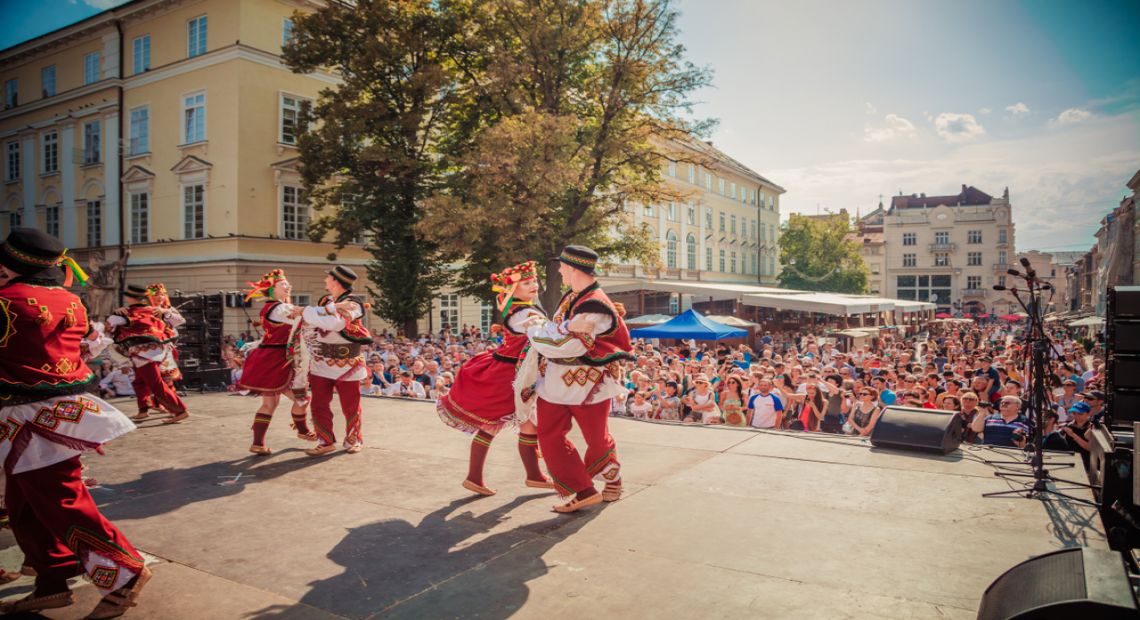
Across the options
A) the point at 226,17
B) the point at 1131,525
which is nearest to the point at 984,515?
the point at 1131,525

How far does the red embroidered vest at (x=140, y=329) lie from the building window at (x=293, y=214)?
18.6 metres

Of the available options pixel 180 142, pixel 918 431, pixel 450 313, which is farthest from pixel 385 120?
pixel 918 431

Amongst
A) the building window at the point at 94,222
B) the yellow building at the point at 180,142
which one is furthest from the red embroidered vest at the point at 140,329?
the building window at the point at 94,222

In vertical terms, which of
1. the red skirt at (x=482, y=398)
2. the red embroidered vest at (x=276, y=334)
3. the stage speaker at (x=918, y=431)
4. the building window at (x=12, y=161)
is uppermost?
the building window at (x=12, y=161)

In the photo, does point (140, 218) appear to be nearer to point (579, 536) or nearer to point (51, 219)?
Result: point (51, 219)

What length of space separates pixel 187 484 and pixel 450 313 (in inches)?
1108

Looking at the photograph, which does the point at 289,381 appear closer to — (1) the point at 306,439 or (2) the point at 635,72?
(1) the point at 306,439

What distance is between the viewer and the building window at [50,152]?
32.9 meters

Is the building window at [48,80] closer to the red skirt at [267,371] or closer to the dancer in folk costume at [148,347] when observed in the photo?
the dancer in folk costume at [148,347]

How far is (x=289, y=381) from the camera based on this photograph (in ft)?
24.9

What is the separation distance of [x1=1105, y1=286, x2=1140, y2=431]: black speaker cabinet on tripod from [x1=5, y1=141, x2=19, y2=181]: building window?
44.8m

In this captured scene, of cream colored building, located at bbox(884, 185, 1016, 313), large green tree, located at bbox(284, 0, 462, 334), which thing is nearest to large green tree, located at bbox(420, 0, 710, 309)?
large green tree, located at bbox(284, 0, 462, 334)

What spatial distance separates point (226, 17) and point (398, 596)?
28.8 m

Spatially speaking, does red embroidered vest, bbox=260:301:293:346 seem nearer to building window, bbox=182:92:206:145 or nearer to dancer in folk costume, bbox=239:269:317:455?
dancer in folk costume, bbox=239:269:317:455
